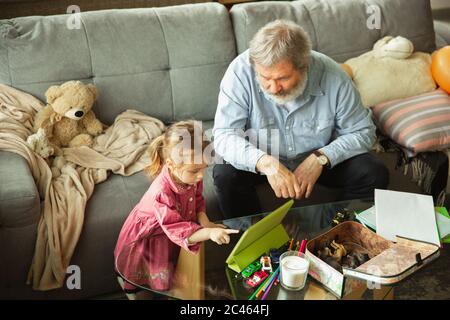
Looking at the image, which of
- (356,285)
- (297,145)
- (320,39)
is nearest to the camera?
(356,285)

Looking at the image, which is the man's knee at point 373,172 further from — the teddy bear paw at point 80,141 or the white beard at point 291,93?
the teddy bear paw at point 80,141

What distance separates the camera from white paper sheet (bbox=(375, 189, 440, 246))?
4.75 feet

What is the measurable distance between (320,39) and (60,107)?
3.71 feet

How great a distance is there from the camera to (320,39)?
2.23 meters

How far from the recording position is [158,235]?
4.74ft

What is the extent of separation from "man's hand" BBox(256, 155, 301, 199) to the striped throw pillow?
57cm

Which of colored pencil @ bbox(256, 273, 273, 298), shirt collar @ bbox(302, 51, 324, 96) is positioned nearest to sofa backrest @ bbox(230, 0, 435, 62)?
shirt collar @ bbox(302, 51, 324, 96)

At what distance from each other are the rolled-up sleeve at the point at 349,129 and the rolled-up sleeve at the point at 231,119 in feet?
0.96

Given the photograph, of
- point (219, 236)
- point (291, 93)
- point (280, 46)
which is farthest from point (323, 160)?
point (219, 236)

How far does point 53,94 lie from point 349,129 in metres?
1.08

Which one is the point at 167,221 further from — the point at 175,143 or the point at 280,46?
the point at 280,46

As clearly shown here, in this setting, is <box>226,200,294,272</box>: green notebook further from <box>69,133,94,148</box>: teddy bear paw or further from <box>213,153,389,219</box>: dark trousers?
<box>69,133,94,148</box>: teddy bear paw
